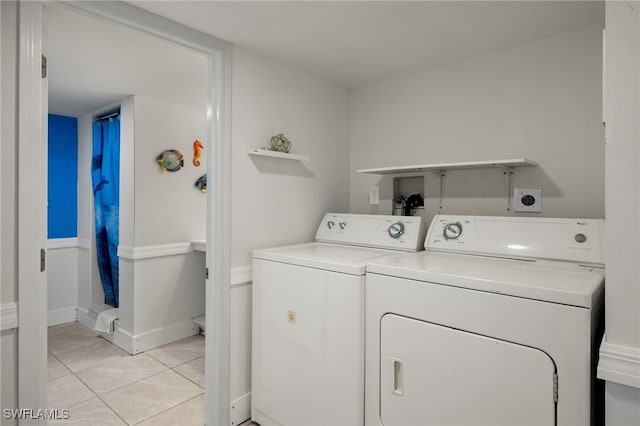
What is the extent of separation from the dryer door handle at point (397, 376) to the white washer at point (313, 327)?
15 centimetres

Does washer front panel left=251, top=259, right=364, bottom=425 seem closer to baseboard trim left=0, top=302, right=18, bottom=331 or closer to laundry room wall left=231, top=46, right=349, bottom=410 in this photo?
laundry room wall left=231, top=46, right=349, bottom=410

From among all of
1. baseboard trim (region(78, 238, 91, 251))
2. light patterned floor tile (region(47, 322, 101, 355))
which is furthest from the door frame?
baseboard trim (region(78, 238, 91, 251))

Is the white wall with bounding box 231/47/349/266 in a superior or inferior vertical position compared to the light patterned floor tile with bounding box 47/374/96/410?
superior

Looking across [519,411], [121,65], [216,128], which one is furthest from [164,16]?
[519,411]

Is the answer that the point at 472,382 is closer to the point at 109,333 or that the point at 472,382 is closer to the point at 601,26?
the point at 601,26

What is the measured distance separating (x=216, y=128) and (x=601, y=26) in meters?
1.96

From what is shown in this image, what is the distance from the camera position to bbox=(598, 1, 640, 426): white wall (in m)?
0.91

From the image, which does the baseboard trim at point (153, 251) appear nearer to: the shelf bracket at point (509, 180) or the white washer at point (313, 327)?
the white washer at point (313, 327)

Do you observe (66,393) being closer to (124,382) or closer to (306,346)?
(124,382)

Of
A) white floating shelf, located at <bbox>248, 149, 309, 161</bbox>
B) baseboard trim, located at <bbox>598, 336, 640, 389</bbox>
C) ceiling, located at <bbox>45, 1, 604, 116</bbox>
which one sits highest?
ceiling, located at <bbox>45, 1, 604, 116</bbox>

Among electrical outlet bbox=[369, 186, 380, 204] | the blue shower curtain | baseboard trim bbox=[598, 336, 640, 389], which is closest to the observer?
baseboard trim bbox=[598, 336, 640, 389]

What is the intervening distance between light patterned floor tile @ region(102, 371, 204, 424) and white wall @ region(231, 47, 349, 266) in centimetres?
103

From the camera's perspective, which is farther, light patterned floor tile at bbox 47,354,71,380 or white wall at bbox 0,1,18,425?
light patterned floor tile at bbox 47,354,71,380

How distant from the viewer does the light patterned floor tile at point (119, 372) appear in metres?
2.46
